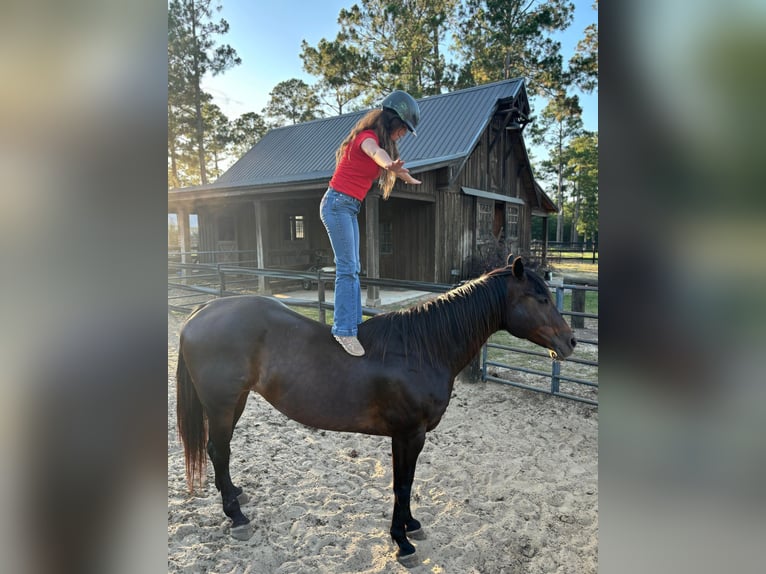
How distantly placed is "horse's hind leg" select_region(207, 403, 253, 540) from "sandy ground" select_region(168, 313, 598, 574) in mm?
72

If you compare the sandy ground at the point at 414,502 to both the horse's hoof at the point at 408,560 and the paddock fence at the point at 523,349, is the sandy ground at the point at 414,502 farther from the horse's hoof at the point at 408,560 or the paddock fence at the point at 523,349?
the paddock fence at the point at 523,349

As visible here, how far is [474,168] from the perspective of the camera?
1048 cm

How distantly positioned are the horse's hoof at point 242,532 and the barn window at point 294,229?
9.87m

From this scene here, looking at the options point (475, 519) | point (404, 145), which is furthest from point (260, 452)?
point (404, 145)

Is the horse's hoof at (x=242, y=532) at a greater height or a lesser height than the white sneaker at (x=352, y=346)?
lesser

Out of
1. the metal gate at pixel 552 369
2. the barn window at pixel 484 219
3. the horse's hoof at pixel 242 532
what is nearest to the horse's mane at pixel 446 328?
the horse's hoof at pixel 242 532

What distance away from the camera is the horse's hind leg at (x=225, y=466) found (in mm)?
2221

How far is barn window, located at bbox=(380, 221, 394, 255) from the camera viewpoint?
10336mm

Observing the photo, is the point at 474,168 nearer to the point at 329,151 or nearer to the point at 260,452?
the point at 329,151

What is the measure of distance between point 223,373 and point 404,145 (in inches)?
347

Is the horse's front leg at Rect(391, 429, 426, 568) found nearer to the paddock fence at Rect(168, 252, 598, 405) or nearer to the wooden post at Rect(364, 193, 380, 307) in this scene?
the paddock fence at Rect(168, 252, 598, 405)

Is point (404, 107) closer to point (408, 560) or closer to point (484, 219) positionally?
point (408, 560)

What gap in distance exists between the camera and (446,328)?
214 cm

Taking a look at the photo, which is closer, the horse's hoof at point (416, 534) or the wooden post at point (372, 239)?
the horse's hoof at point (416, 534)
